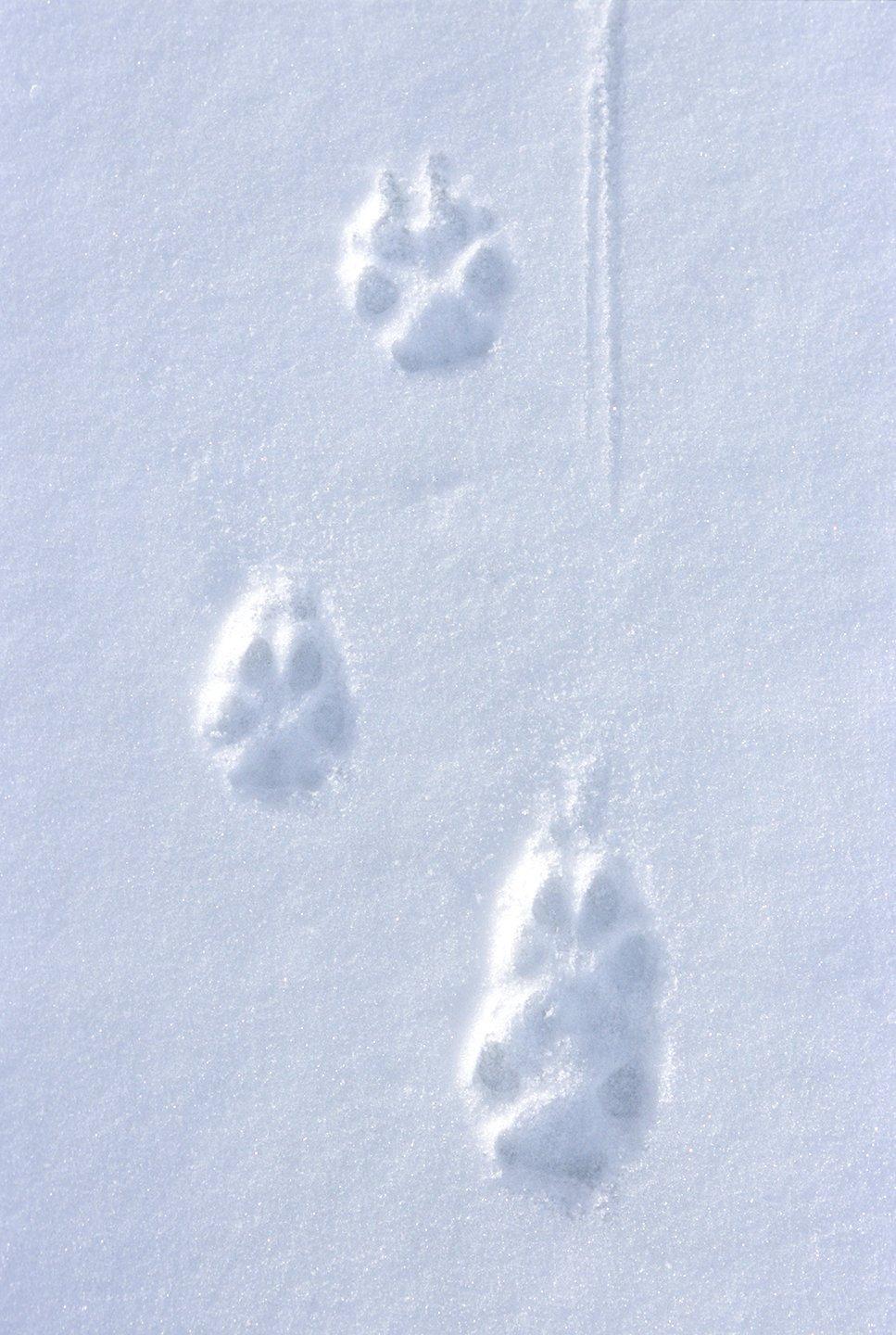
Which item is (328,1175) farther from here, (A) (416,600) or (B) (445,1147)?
(A) (416,600)

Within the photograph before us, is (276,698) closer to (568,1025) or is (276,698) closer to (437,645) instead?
(437,645)

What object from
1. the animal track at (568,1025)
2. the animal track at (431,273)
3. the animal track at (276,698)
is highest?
the animal track at (431,273)

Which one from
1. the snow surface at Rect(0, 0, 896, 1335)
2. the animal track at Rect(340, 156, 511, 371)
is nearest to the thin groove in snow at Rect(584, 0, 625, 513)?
the snow surface at Rect(0, 0, 896, 1335)

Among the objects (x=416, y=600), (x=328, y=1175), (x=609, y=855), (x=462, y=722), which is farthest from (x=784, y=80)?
(x=328, y=1175)

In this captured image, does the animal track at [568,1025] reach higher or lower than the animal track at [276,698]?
lower

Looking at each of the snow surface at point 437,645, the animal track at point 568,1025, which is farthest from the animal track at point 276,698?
the animal track at point 568,1025

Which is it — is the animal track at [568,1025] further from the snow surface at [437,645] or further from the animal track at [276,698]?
the animal track at [276,698]
